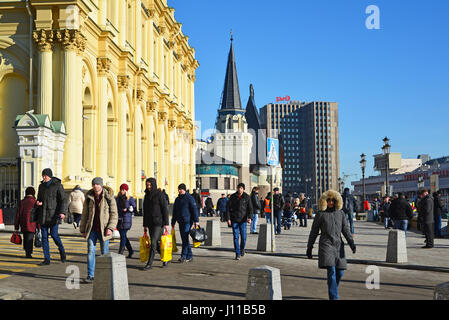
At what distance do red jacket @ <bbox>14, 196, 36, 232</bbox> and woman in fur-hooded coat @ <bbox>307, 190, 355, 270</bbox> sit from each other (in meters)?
7.76

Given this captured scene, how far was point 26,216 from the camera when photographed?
45.1 ft

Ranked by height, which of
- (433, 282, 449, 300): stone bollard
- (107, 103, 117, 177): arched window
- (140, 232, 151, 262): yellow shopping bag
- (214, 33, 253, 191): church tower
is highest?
(214, 33, 253, 191): church tower

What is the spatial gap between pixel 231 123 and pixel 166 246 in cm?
14127

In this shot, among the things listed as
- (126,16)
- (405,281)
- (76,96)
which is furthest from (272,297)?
(126,16)

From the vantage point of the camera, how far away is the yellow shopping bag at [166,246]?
478 inches

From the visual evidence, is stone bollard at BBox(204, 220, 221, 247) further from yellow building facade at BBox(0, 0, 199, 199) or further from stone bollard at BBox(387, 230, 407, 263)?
yellow building facade at BBox(0, 0, 199, 199)

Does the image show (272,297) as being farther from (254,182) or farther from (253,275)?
(254,182)

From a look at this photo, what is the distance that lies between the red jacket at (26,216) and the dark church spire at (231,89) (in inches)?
5561

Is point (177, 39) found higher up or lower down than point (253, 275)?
higher up

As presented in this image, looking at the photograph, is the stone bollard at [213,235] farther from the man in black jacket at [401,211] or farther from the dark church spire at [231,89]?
the dark church spire at [231,89]

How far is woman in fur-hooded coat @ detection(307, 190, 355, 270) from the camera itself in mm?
8008

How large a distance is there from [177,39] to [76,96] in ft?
103

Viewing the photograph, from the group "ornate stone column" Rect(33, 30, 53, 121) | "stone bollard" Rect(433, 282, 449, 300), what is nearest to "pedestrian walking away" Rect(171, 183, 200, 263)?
"stone bollard" Rect(433, 282, 449, 300)
